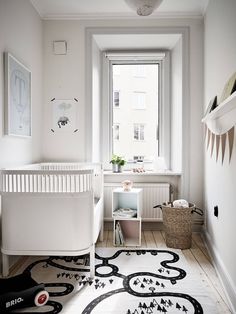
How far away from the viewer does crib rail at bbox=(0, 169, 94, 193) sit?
1807 millimetres

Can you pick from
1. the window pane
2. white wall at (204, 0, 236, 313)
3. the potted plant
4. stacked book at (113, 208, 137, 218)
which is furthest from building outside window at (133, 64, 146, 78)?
stacked book at (113, 208, 137, 218)

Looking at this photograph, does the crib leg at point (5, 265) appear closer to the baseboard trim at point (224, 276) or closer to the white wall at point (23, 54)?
the white wall at point (23, 54)

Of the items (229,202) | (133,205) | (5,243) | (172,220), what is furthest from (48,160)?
(229,202)

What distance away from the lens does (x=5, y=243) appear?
1.86m

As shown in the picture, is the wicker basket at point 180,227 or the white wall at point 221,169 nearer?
the white wall at point 221,169

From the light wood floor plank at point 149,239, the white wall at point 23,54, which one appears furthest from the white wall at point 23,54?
the light wood floor plank at point 149,239

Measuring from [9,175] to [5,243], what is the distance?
0.48 meters

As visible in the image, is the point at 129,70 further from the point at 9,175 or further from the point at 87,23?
the point at 9,175

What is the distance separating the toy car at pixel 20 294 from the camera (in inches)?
58.8

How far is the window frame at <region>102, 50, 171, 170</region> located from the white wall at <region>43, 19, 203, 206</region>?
0.45 metres

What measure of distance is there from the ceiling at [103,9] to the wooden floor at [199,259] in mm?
2414

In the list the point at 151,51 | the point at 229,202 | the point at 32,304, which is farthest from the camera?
the point at 151,51

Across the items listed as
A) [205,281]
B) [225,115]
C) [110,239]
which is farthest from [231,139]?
[110,239]

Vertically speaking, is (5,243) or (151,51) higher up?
(151,51)
